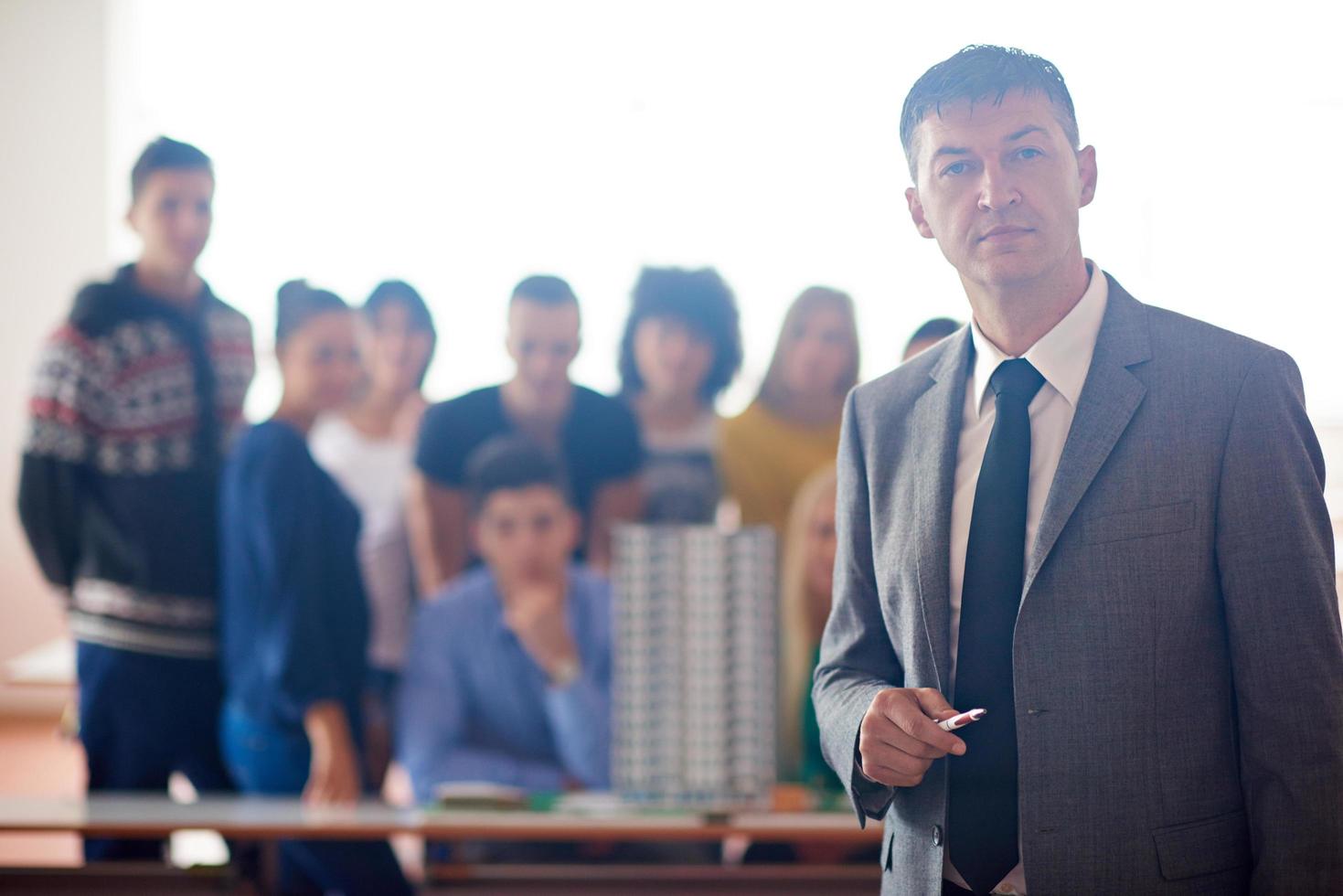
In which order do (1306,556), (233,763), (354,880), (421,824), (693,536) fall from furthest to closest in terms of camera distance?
(233,763) < (354,880) < (693,536) < (421,824) < (1306,556)

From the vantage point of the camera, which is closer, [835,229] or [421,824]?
[421,824]

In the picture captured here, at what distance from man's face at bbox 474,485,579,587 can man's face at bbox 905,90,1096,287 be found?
2.21m

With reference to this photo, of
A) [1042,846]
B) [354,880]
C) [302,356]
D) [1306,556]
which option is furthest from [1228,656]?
[302,356]

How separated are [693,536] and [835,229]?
1.10m

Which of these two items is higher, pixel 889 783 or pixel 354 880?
pixel 889 783

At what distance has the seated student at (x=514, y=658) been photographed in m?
3.14

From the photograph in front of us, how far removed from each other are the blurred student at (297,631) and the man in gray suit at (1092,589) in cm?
233

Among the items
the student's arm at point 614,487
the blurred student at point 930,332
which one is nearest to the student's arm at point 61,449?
the student's arm at point 614,487

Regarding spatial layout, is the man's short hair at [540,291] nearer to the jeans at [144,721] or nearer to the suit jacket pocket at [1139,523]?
the jeans at [144,721]

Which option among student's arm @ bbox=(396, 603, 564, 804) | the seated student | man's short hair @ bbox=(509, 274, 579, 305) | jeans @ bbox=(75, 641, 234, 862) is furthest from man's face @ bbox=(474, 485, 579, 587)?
jeans @ bbox=(75, 641, 234, 862)

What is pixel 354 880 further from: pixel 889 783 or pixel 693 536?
pixel 889 783

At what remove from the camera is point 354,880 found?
124 inches

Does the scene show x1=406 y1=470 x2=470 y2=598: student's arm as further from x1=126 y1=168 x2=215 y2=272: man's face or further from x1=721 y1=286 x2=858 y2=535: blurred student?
x1=126 y1=168 x2=215 y2=272: man's face

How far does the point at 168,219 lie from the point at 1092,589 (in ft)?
10.1
